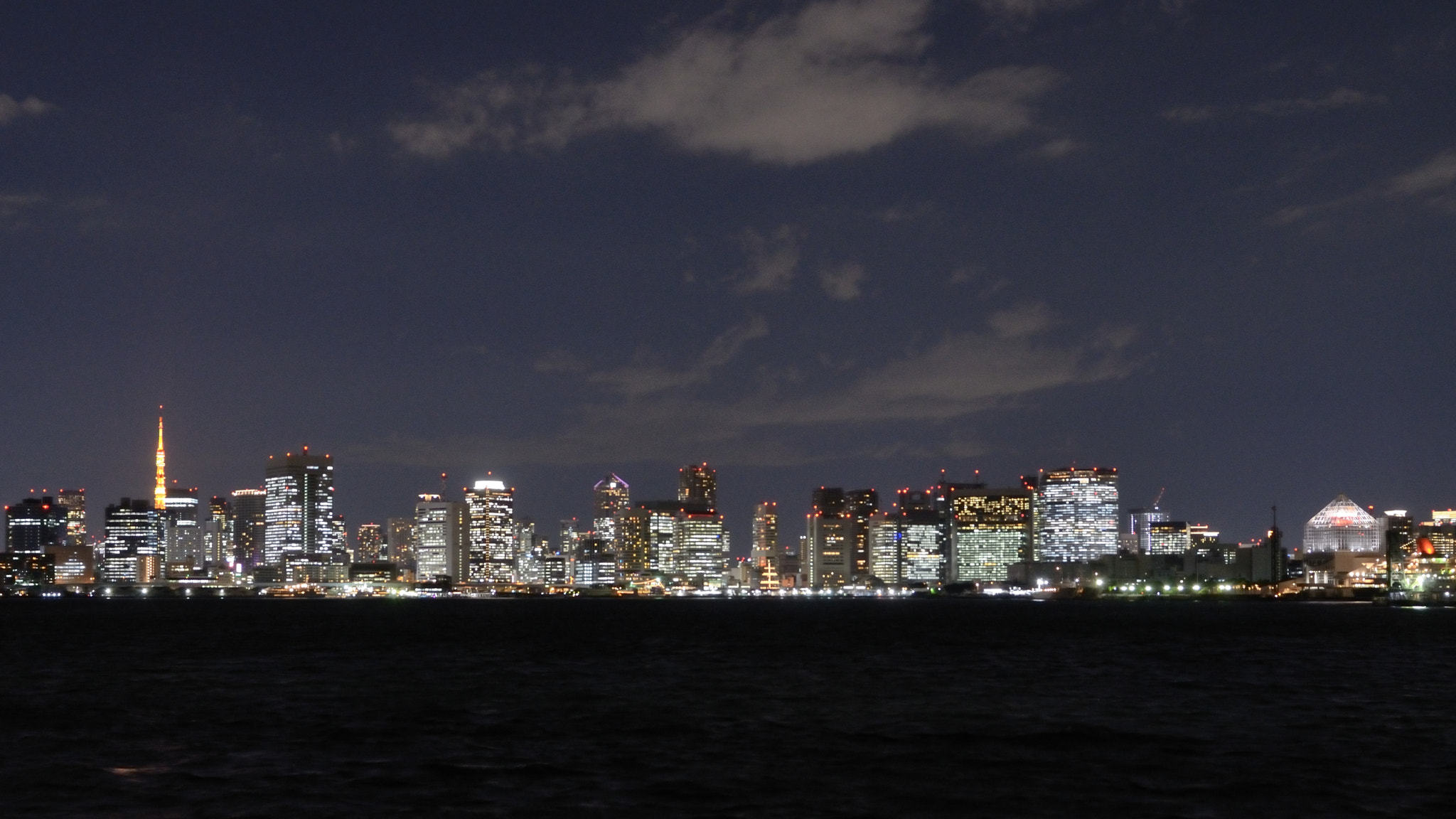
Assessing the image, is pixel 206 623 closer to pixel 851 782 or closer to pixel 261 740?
pixel 261 740

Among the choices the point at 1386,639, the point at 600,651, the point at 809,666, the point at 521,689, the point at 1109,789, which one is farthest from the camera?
the point at 1386,639

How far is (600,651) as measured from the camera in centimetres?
11200

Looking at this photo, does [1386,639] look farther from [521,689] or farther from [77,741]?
[77,741]

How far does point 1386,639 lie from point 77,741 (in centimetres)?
12342

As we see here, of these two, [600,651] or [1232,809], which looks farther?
[600,651]

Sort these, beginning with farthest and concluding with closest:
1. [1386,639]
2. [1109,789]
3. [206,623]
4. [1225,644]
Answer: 1. [206,623]
2. [1386,639]
3. [1225,644]
4. [1109,789]

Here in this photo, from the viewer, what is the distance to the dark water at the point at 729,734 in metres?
38.8

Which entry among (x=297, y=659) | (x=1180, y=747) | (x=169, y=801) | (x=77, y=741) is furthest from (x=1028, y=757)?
(x=297, y=659)

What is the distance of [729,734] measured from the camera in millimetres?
53312

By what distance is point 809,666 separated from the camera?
91500mm

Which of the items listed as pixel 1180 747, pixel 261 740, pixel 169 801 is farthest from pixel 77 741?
pixel 1180 747

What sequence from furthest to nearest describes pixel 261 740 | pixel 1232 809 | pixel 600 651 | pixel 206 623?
1. pixel 206 623
2. pixel 600 651
3. pixel 261 740
4. pixel 1232 809

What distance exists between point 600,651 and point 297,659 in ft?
73.5

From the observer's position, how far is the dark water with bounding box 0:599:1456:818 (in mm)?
38750
